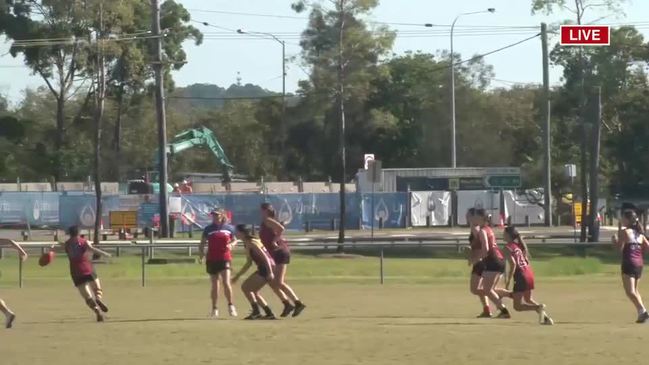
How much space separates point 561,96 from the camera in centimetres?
5575

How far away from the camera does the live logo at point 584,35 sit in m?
48.7

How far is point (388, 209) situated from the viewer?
213ft

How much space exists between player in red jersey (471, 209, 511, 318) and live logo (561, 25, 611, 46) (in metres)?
30.3

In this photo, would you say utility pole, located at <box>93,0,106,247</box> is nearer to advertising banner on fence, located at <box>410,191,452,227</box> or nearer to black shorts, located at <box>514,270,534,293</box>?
advertising banner on fence, located at <box>410,191,452,227</box>

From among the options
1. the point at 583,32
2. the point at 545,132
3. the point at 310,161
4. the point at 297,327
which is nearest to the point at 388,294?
the point at 297,327

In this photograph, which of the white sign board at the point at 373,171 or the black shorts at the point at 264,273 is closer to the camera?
the black shorts at the point at 264,273

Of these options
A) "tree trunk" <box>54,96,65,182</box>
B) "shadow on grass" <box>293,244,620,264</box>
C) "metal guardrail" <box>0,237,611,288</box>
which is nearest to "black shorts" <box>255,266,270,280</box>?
"metal guardrail" <box>0,237,611,288</box>

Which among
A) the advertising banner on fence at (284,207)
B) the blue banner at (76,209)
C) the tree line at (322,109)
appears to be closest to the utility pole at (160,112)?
the tree line at (322,109)

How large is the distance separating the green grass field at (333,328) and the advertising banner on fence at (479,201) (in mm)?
31211

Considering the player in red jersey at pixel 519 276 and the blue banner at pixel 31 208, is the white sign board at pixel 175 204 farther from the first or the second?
the player in red jersey at pixel 519 276

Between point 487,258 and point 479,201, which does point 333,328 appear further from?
point 479,201

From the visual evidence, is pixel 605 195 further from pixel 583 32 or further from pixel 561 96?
pixel 583 32

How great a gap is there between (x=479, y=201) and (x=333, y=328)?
4807cm

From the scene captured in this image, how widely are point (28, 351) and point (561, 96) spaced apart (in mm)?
43368
